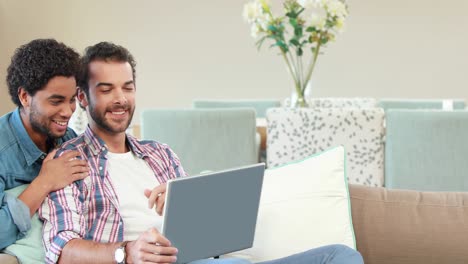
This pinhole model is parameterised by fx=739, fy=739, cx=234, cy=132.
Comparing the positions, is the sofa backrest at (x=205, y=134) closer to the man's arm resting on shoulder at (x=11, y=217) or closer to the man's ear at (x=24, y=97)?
the man's ear at (x=24, y=97)

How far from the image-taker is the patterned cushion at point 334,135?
3.76 m

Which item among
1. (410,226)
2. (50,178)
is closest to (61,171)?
(50,178)

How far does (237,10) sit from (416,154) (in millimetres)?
3339

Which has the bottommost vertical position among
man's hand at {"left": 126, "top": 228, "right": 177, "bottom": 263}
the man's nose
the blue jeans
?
the blue jeans

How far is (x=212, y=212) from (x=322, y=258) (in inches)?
13.7

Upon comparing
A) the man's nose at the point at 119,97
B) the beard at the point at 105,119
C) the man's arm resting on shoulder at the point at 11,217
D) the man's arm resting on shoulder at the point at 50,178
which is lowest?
the man's arm resting on shoulder at the point at 11,217

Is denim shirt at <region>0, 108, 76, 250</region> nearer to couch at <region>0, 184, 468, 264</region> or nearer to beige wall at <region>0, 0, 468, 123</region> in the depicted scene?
couch at <region>0, 184, 468, 264</region>

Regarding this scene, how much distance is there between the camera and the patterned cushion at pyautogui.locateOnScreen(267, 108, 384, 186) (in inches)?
148

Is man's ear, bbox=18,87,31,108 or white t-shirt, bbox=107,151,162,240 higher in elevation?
man's ear, bbox=18,87,31,108

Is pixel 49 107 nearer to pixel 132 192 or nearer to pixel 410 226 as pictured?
pixel 132 192

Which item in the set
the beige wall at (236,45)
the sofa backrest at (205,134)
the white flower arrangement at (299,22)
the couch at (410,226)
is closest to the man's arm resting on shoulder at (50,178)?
the couch at (410,226)

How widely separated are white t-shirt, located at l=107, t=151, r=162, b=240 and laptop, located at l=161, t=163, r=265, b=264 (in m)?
0.23

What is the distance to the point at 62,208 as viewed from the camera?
1.88 m

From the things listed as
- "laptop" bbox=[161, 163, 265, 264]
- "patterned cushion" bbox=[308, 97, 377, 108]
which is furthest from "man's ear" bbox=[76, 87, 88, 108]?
"patterned cushion" bbox=[308, 97, 377, 108]
